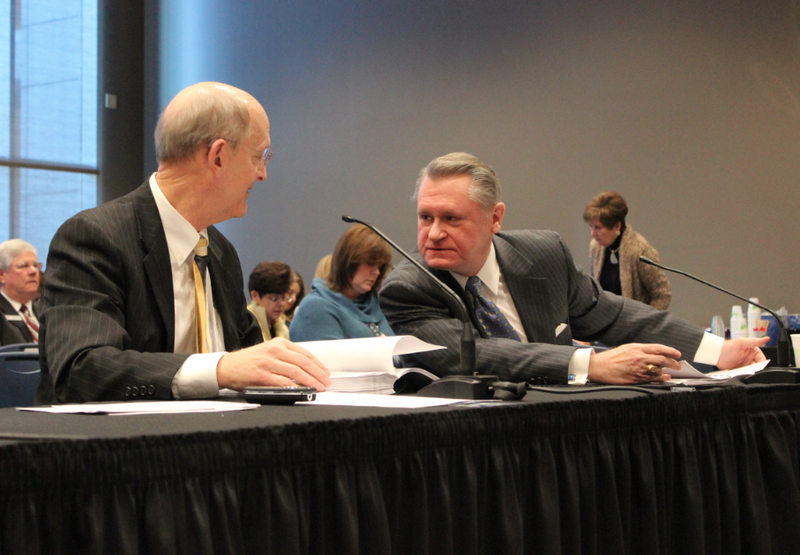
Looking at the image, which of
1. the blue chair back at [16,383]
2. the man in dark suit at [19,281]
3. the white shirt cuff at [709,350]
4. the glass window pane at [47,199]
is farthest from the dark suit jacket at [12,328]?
the white shirt cuff at [709,350]

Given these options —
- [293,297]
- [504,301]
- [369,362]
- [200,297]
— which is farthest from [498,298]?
[293,297]

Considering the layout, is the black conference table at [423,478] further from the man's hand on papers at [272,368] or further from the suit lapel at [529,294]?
the suit lapel at [529,294]

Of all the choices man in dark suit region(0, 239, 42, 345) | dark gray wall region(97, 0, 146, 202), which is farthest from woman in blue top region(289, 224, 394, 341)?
dark gray wall region(97, 0, 146, 202)

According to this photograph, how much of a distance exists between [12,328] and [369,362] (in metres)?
3.85

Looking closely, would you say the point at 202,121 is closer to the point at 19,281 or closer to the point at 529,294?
the point at 529,294

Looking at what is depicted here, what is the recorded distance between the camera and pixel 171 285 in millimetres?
1591

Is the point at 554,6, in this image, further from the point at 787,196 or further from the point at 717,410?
the point at 717,410

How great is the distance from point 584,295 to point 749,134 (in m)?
3.44

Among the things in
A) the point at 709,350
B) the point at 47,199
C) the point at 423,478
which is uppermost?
the point at 47,199

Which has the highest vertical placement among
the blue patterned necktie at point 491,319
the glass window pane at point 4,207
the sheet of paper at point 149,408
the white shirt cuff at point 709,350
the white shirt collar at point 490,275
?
the glass window pane at point 4,207

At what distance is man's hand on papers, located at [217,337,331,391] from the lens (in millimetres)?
1255

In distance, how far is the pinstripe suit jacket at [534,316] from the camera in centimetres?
175

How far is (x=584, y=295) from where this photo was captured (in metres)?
2.22

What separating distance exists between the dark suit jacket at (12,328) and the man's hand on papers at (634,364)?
12.7 feet
